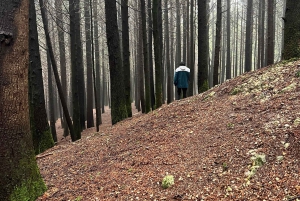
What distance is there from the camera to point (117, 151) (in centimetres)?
560

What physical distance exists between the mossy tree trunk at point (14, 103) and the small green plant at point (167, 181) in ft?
6.45

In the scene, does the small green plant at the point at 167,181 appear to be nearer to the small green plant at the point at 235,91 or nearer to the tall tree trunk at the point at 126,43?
the small green plant at the point at 235,91

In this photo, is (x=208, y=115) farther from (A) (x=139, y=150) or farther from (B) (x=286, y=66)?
(B) (x=286, y=66)

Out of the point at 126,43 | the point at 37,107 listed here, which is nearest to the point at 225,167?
the point at 37,107

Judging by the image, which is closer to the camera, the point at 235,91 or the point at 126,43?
the point at 235,91

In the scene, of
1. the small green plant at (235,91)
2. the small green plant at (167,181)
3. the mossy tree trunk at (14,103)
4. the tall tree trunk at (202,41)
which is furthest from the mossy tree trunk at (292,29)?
the mossy tree trunk at (14,103)

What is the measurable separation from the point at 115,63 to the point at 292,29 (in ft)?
18.1

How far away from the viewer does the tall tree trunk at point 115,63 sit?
29.8 feet

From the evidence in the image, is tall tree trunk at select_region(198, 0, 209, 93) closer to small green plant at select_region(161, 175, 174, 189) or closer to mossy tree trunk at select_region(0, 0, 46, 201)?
small green plant at select_region(161, 175, 174, 189)

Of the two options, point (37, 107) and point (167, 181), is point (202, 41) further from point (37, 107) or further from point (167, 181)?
point (167, 181)

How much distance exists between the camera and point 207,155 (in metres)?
4.11

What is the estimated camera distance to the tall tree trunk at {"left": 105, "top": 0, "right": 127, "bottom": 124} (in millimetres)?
9094

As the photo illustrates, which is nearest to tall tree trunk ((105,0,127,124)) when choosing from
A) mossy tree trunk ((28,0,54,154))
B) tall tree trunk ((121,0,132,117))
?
tall tree trunk ((121,0,132,117))

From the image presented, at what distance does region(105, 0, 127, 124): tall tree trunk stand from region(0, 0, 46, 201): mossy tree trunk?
18.2ft
